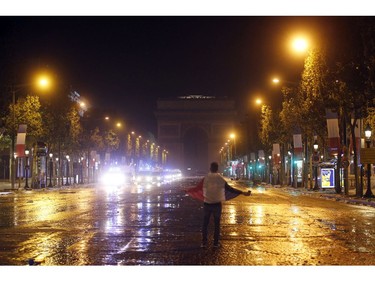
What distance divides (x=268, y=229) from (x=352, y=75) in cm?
2000

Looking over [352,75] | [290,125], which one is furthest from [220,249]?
[290,125]

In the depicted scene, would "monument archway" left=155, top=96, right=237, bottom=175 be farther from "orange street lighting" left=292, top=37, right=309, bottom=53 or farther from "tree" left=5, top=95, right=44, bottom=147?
"orange street lighting" left=292, top=37, right=309, bottom=53

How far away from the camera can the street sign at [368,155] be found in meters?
33.9

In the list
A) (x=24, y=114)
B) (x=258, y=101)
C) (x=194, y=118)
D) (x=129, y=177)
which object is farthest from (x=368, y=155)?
(x=194, y=118)

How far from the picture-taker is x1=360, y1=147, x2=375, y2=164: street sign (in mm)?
33875

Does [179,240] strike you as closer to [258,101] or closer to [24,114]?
[24,114]

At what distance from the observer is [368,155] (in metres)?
34.0

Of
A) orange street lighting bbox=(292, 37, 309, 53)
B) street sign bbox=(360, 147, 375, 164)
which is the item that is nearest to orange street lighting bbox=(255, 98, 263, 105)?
orange street lighting bbox=(292, 37, 309, 53)

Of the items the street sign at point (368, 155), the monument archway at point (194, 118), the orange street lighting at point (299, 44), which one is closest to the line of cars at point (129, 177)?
the orange street lighting at point (299, 44)

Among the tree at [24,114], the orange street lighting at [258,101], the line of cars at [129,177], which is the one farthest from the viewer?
the line of cars at [129,177]

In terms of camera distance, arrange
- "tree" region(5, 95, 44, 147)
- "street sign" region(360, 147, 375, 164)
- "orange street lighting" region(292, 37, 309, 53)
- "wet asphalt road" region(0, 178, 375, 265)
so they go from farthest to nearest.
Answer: "tree" region(5, 95, 44, 147)
"orange street lighting" region(292, 37, 309, 53)
"street sign" region(360, 147, 375, 164)
"wet asphalt road" region(0, 178, 375, 265)

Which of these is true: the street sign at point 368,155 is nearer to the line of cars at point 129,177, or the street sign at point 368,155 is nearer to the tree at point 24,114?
the tree at point 24,114

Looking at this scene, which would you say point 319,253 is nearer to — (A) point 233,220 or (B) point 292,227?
(B) point 292,227

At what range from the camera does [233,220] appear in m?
19.7
